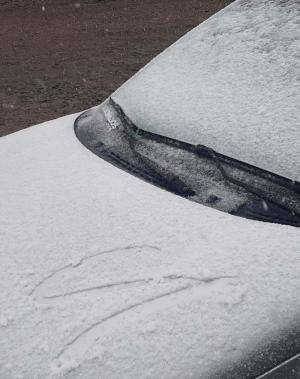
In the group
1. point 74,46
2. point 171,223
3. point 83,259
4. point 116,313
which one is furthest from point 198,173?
point 74,46

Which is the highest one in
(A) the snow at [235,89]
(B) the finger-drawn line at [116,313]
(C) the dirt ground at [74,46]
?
(A) the snow at [235,89]

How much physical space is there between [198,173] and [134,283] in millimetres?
588

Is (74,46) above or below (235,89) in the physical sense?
below

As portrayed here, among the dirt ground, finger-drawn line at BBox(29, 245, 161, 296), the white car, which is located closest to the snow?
the white car

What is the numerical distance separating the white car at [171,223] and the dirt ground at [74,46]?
11.1 feet

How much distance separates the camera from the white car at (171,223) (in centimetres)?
121

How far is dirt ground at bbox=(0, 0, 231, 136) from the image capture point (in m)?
5.94

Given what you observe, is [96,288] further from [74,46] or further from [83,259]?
[74,46]

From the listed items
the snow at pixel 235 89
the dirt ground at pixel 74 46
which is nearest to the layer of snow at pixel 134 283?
the snow at pixel 235 89

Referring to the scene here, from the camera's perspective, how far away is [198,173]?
71.1 inches

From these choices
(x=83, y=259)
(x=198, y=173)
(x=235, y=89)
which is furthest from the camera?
(x=235, y=89)

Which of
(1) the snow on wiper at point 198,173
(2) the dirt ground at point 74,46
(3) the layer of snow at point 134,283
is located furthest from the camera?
(2) the dirt ground at point 74,46

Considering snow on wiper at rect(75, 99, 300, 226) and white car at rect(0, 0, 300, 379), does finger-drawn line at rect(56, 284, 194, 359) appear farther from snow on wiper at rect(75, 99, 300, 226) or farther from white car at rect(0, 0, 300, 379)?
snow on wiper at rect(75, 99, 300, 226)

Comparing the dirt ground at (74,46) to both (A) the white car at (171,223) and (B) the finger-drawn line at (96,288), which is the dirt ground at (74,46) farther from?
(B) the finger-drawn line at (96,288)
